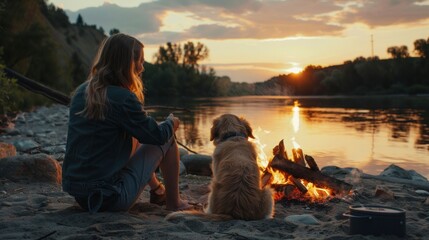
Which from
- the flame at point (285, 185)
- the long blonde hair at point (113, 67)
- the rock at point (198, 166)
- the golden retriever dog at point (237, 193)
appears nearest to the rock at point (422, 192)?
the flame at point (285, 185)

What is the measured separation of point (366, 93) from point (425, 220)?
251 ft

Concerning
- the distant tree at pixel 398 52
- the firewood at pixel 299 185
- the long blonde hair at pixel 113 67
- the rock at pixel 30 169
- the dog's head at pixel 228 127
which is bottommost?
the firewood at pixel 299 185

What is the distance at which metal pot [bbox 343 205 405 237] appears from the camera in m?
3.91

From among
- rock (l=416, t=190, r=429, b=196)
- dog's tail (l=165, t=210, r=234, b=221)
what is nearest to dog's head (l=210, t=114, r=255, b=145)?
dog's tail (l=165, t=210, r=234, b=221)

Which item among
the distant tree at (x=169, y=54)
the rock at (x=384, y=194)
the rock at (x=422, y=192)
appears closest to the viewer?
the rock at (x=384, y=194)

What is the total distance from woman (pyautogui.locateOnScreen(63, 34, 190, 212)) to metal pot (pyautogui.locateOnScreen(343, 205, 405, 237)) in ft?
6.10

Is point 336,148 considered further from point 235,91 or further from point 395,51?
point 235,91

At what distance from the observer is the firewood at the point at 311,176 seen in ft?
20.7

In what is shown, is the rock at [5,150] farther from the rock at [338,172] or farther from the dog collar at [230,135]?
the rock at [338,172]

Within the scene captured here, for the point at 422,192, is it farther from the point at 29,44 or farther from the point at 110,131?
the point at 29,44

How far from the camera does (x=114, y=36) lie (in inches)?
175

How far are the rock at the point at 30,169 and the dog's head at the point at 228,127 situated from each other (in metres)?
2.41

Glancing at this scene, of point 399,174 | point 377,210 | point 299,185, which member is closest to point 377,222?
point 377,210

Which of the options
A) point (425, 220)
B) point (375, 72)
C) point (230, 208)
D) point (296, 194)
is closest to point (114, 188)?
point (230, 208)
